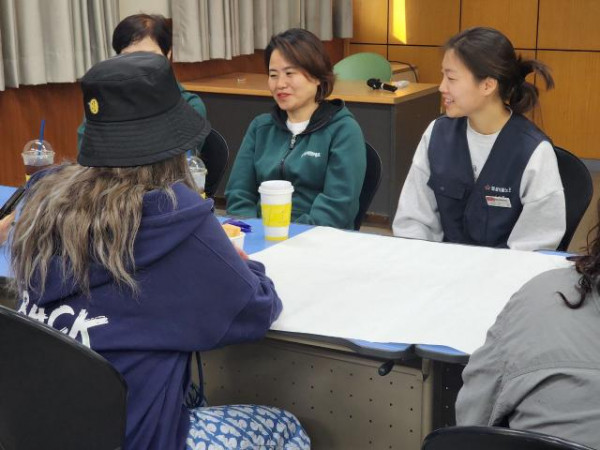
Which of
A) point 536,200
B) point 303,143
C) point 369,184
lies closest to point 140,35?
point 303,143

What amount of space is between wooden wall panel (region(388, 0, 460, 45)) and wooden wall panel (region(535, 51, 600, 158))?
0.77 m

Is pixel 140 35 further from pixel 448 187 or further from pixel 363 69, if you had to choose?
pixel 363 69

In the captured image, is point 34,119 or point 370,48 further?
point 370,48

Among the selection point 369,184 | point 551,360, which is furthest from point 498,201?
point 551,360

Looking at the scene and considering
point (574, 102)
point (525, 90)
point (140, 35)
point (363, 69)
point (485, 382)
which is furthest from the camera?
point (574, 102)

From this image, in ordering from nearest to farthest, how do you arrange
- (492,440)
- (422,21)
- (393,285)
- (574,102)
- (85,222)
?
(492,440) → (85,222) → (393,285) → (574,102) → (422,21)

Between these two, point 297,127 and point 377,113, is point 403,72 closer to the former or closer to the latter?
point 377,113

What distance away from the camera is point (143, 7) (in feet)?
15.9

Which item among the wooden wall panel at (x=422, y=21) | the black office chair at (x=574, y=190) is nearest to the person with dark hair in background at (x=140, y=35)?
the black office chair at (x=574, y=190)

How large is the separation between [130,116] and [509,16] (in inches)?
212

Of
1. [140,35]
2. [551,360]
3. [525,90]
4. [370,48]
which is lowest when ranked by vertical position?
[370,48]

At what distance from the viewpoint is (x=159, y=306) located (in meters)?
1.42

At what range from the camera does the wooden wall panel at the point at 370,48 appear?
689 centimetres

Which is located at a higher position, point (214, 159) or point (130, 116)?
point (130, 116)
